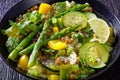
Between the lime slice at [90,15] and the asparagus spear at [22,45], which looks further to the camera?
the lime slice at [90,15]

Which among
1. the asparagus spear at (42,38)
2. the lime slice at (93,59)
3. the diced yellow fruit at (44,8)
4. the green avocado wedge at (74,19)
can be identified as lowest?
the lime slice at (93,59)

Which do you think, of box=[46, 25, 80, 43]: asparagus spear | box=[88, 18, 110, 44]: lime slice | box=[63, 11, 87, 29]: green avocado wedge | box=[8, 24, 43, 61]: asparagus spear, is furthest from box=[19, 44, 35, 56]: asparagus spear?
box=[88, 18, 110, 44]: lime slice

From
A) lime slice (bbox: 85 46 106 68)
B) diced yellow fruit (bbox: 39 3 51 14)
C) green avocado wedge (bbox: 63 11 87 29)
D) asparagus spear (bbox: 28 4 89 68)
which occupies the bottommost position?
lime slice (bbox: 85 46 106 68)

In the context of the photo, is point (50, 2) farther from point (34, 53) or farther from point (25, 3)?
point (34, 53)

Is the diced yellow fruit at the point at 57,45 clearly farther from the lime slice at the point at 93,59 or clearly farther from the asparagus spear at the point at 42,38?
the lime slice at the point at 93,59

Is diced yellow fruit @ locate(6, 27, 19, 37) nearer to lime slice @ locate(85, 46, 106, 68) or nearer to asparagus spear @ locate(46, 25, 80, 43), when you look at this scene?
asparagus spear @ locate(46, 25, 80, 43)

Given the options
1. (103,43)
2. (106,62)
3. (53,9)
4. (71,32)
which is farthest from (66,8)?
(106,62)

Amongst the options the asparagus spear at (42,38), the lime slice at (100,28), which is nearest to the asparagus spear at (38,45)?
the asparagus spear at (42,38)
